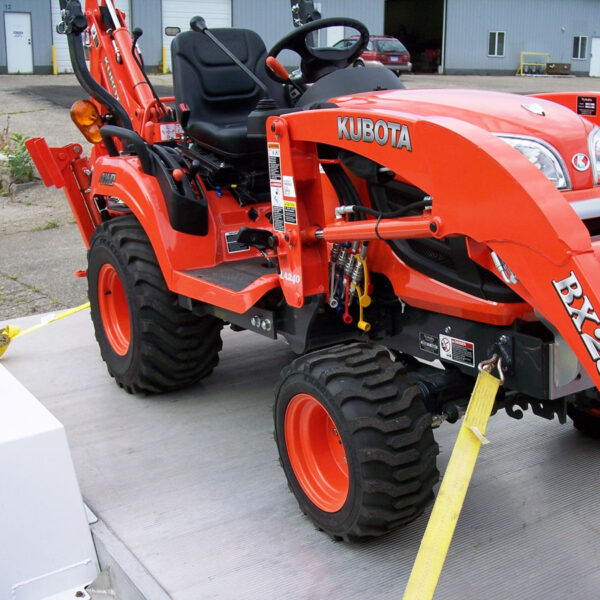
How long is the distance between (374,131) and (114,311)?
7.78ft

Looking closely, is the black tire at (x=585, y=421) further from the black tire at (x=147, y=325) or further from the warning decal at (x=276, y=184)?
the black tire at (x=147, y=325)

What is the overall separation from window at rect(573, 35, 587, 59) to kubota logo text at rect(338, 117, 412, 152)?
3493 centimetres

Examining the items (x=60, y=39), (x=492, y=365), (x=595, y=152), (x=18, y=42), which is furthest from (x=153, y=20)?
(x=492, y=365)

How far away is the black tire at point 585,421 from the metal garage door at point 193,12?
24232mm

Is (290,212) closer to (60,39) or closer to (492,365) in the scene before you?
(492,365)

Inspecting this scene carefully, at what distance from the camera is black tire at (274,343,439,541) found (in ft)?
9.01

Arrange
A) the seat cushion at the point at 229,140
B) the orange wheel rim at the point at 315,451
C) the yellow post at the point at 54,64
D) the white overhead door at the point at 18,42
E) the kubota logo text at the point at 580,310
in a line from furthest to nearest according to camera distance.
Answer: the yellow post at the point at 54,64 < the white overhead door at the point at 18,42 < the seat cushion at the point at 229,140 < the orange wheel rim at the point at 315,451 < the kubota logo text at the point at 580,310

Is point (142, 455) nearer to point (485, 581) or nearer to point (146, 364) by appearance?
point (146, 364)

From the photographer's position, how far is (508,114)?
9.14 ft

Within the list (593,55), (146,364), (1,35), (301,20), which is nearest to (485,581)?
(146,364)

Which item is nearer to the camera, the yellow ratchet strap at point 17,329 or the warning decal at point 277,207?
the warning decal at point 277,207

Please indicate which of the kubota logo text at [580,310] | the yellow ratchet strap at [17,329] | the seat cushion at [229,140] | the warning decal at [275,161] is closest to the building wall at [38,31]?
the yellow ratchet strap at [17,329]

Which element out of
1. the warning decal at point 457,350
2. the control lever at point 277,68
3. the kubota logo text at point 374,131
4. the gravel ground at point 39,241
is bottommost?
the gravel ground at point 39,241

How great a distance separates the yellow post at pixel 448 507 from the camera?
7.73ft
